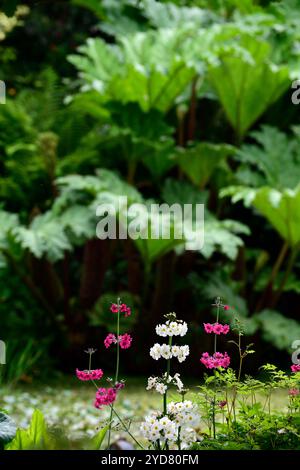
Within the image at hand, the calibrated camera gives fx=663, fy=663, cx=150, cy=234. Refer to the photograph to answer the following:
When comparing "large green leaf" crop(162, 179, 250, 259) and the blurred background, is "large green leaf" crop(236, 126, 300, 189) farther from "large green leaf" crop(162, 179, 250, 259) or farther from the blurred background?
"large green leaf" crop(162, 179, 250, 259)

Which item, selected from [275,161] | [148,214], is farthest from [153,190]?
[148,214]

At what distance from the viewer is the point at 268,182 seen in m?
3.62

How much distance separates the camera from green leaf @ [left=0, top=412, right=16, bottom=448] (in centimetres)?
127

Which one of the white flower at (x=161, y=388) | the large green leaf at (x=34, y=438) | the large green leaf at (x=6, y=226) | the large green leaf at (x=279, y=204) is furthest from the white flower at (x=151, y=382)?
the large green leaf at (x=6, y=226)

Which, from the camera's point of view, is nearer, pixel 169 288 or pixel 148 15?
pixel 169 288

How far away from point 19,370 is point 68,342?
0.44 metres

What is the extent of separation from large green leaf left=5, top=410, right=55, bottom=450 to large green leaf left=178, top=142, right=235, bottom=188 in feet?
7.20

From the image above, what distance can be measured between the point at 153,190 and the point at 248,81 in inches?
38.4

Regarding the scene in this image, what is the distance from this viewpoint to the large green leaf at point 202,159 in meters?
3.41

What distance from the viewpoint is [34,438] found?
1.40 metres
